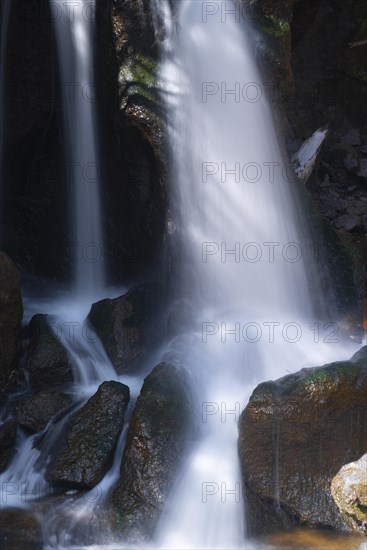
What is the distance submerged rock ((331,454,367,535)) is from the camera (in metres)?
4.28

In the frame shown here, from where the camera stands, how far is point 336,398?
15.9 ft

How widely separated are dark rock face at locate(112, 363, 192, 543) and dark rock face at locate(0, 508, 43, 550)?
1.76 ft

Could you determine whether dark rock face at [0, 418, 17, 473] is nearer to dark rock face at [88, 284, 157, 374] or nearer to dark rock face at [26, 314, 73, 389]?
dark rock face at [26, 314, 73, 389]

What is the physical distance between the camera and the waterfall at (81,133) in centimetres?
697

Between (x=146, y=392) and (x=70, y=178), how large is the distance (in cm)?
304

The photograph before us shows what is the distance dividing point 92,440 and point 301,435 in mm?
1520

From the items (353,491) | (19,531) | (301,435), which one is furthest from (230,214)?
(19,531)

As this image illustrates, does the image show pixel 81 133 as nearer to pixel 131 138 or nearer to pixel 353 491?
pixel 131 138

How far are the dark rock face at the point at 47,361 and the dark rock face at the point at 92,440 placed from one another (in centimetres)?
67

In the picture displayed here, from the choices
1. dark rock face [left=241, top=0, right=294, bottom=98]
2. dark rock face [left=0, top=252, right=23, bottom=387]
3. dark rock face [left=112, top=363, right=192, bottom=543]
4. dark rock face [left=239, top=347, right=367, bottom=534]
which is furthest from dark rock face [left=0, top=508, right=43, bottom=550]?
dark rock face [left=241, top=0, right=294, bottom=98]

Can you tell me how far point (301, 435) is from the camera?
15.9ft

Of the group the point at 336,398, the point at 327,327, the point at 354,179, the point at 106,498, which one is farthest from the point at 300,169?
the point at 106,498

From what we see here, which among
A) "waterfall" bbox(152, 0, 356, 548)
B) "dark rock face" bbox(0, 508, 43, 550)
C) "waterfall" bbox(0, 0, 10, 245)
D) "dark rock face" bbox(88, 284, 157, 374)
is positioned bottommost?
"dark rock face" bbox(0, 508, 43, 550)

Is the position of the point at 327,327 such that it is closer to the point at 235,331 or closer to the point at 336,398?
the point at 235,331
